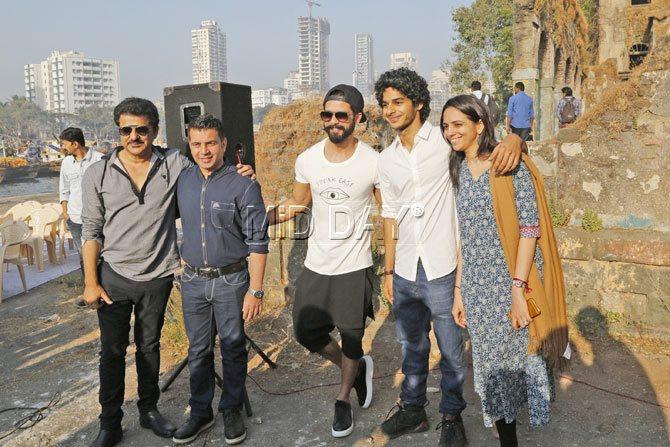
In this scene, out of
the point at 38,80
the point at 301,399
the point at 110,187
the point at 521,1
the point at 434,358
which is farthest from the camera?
the point at 38,80

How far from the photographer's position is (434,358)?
4.44 meters

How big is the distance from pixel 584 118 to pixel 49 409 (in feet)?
16.1

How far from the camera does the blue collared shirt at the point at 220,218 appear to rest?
10.2 ft

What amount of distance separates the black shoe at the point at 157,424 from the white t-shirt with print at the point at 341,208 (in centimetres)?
136

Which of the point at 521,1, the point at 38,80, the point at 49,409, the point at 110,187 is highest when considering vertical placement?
the point at 38,80

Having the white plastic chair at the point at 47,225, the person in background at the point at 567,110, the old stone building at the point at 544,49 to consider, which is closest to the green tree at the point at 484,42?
the old stone building at the point at 544,49

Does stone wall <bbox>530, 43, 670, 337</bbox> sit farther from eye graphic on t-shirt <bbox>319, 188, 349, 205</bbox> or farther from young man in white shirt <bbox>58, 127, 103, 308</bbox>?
young man in white shirt <bbox>58, 127, 103, 308</bbox>

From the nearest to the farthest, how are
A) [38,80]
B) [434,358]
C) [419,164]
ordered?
1. [419,164]
2. [434,358]
3. [38,80]

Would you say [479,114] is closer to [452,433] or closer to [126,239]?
[452,433]

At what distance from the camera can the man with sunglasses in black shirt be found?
3.14 m

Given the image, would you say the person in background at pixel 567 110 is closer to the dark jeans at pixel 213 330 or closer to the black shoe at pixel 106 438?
the dark jeans at pixel 213 330

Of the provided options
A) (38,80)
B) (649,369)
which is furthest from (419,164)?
(38,80)

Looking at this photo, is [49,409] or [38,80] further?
[38,80]

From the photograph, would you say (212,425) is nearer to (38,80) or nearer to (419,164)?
(419,164)
